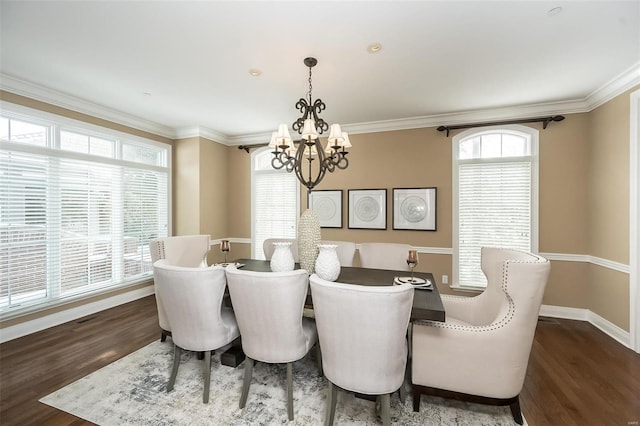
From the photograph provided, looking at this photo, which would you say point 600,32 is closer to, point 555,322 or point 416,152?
point 416,152

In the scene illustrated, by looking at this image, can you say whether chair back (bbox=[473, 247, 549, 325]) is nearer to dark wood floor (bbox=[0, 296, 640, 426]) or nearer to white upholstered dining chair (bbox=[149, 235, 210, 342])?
dark wood floor (bbox=[0, 296, 640, 426])

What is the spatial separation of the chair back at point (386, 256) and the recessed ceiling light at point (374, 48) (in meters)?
1.88

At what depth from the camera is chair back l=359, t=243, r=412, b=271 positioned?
3068 mm

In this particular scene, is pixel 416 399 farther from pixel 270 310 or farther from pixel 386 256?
pixel 386 256

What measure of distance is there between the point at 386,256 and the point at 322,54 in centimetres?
209

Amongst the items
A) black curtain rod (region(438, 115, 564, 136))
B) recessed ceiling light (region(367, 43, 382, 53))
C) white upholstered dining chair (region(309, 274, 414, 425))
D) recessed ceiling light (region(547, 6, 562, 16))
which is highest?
recessed ceiling light (region(367, 43, 382, 53))

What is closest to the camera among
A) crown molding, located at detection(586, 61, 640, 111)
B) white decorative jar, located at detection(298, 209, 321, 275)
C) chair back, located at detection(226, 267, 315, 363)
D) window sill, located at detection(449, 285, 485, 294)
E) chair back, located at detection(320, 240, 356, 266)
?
chair back, located at detection(226, 267, 315, 363)

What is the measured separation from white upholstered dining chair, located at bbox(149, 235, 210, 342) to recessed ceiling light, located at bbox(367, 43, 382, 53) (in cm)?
259

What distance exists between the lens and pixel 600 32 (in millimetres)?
2135

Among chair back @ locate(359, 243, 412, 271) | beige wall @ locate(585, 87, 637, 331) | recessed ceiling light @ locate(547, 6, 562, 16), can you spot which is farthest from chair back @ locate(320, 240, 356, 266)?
beige wall @ locate(585, 87, 637, 331)

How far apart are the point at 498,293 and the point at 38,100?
196 inches

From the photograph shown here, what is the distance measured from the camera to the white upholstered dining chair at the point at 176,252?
2.76 meters

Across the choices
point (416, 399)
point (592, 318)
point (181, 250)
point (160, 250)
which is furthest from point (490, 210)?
point (160, 250)

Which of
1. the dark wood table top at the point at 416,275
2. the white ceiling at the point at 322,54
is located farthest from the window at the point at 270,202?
the dark wood table top at the point at 416,275
